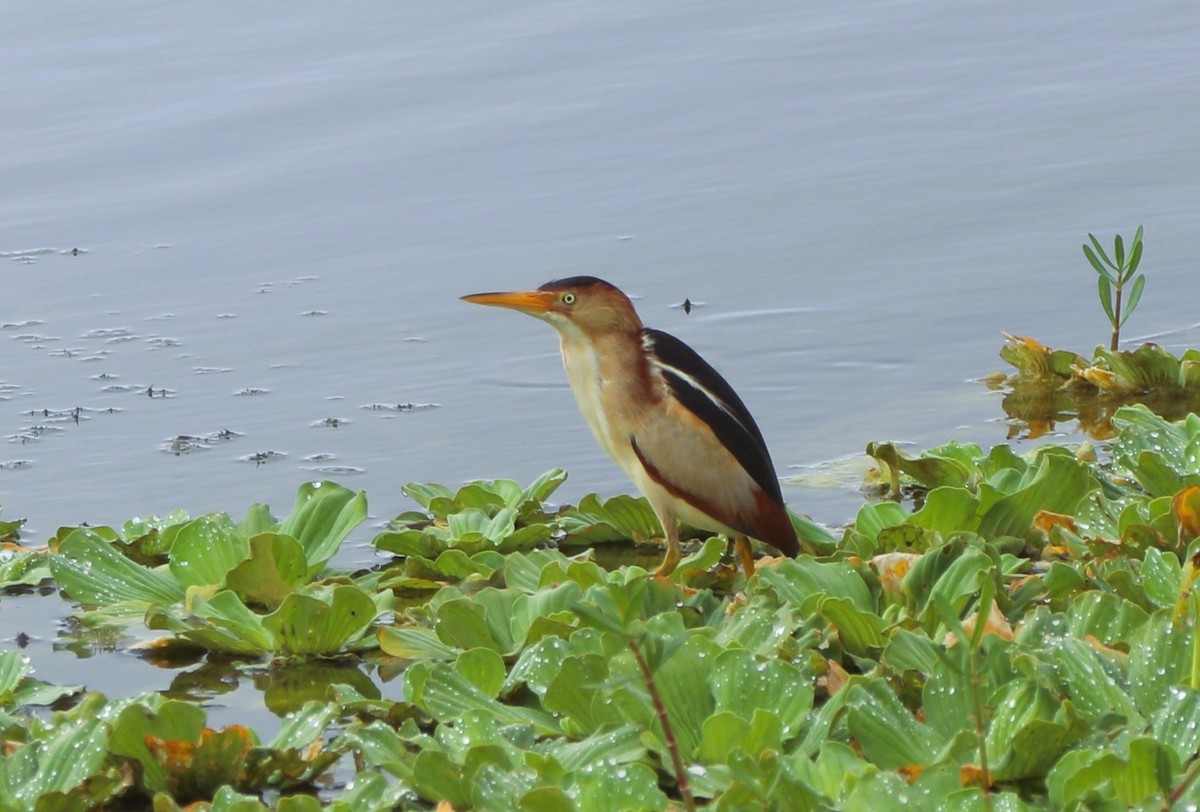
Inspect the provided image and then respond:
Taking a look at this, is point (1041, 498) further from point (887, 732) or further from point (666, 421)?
point (887, 732)

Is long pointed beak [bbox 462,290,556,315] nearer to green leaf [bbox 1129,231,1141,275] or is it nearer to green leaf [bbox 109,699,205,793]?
green leaf [bbox 109,699,205,793]

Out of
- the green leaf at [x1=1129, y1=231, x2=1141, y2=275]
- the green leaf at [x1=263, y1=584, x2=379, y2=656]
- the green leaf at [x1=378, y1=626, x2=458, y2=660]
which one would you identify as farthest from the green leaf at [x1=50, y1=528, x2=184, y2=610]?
the green leaf at [x1=1129, y1=231, x2=1141, y2=275]

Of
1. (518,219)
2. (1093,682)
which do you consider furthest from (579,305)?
(518,219)

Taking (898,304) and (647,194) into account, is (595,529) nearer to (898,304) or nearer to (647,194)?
(898,304)

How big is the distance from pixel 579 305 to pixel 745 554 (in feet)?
2.82

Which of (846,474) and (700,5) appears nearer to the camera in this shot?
(846,474)

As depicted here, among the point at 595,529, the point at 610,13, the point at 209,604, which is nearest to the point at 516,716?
the point at 209,604

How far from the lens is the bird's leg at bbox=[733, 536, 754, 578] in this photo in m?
5.00

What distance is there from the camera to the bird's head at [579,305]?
5.30m

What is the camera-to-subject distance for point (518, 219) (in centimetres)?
880

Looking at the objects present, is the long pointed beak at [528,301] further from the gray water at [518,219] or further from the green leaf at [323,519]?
the gray water at [518,219]

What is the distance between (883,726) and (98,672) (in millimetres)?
2022

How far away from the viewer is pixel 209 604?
4.52 m

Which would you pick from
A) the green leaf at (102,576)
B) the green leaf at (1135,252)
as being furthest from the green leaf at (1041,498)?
the green leaf at (102,576)
